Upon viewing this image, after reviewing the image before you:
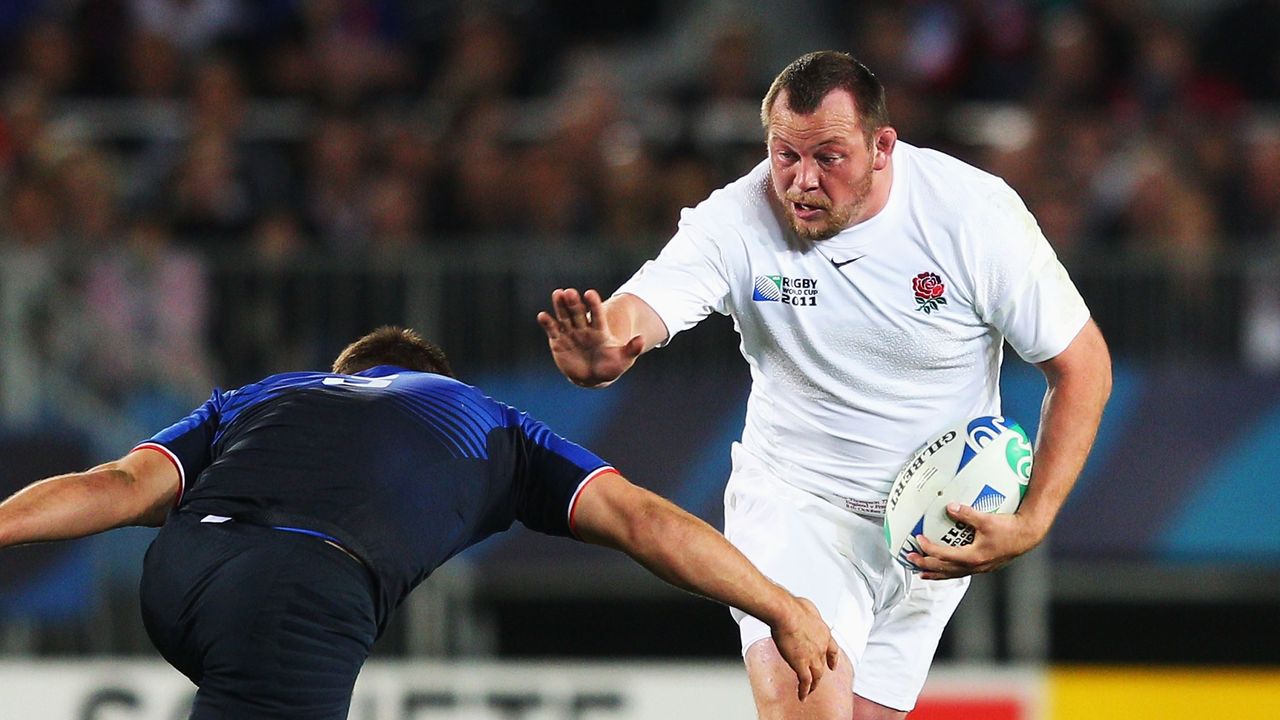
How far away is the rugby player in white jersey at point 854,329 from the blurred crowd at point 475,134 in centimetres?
433

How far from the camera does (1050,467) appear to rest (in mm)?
5562

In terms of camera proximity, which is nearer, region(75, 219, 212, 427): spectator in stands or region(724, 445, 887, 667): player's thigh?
region(724, 445, 887, 667): player's thigh

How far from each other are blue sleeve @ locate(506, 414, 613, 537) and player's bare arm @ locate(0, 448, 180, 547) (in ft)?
3.11

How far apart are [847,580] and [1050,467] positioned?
744mm

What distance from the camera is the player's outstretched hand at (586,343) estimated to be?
5066 millimetres

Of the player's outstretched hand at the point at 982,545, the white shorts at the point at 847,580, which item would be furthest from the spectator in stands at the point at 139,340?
the player's outstretched hand at the point at 982,545

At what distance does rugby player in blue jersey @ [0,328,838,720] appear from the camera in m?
4.78

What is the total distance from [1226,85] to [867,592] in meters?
6.91

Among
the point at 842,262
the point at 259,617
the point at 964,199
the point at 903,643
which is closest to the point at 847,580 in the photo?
the point at 903,643

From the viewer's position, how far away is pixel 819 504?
5941mm

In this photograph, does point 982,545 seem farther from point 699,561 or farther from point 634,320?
point 634,320

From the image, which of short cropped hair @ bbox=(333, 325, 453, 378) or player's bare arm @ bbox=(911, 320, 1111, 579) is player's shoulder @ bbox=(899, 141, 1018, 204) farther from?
short cropped hair @ bbox=(333, 325, 453, 378)

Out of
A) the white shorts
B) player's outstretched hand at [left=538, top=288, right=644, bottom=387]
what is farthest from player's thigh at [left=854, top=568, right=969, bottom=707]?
player's outstretched hand at [left=538, top=288, right=644, bottom=387]

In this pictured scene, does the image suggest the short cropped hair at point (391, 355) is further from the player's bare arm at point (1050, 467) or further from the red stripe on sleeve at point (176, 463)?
the player's bare arm at point (1050, 467)
